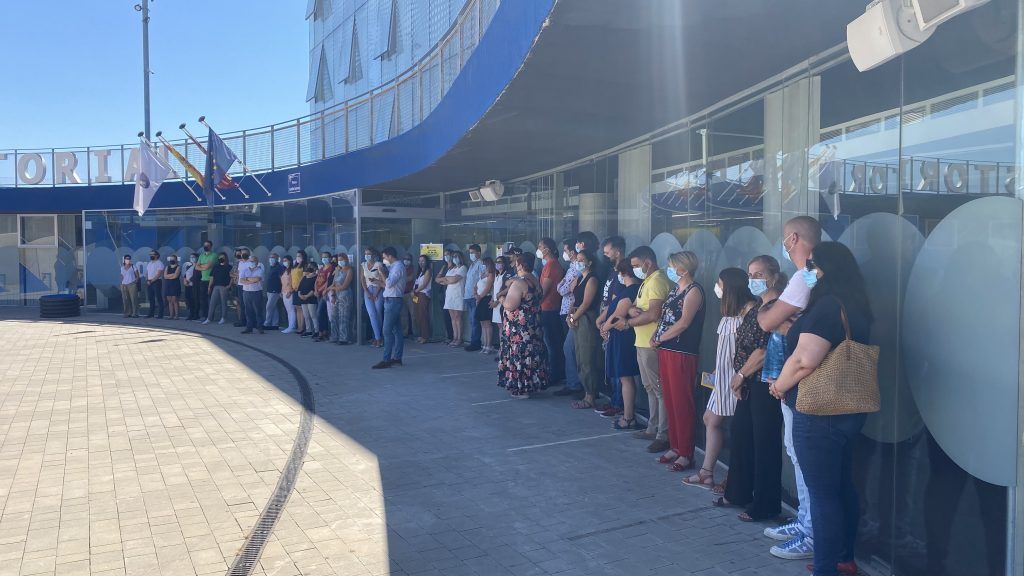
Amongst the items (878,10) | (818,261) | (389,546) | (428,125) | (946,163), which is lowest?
(389,546)

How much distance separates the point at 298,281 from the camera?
643 inches

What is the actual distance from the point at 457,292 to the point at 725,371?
8.76 meters

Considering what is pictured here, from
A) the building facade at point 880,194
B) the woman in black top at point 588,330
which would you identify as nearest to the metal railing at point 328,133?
the building facade at point 880,194

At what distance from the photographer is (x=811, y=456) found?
4051mm

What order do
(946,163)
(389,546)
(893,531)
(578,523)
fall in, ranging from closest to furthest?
(946,163) < (893,531) < (389,546) < (578,523)

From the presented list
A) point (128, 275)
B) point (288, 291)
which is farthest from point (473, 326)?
point (128, 275)

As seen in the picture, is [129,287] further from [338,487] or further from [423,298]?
[338,487]

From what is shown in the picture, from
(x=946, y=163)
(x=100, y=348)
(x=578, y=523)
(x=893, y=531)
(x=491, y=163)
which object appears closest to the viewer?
(x=946, y=163)

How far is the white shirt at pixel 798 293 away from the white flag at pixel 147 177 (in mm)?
19177

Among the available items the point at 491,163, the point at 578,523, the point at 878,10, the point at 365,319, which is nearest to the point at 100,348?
the point at 365,319

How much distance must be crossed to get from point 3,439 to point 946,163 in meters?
8.36

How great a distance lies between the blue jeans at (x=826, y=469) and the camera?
401 centimetres

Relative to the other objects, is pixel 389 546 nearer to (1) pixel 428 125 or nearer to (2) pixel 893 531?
(2) pixel 893 531

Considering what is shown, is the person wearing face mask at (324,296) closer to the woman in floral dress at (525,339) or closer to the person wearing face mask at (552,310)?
the person wearing face mask at (552,310)
